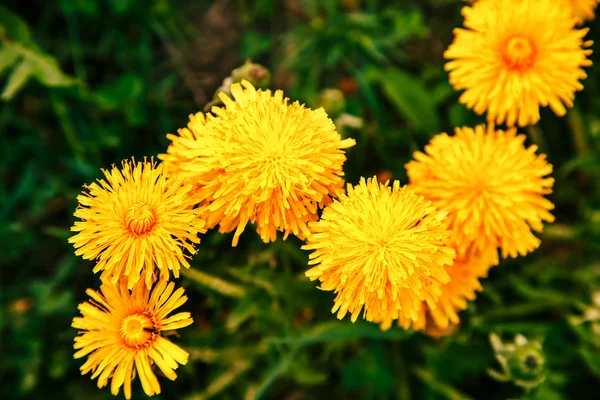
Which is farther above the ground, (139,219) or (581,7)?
(581,7)

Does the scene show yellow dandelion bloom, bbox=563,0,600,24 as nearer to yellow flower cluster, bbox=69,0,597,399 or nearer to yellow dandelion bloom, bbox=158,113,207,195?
yellow flower cluster, bbox=69,0,597,399

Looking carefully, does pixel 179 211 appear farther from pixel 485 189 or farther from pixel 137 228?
pixel 485 189

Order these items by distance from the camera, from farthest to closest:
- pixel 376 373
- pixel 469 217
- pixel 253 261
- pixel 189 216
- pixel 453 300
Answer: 1. pixel 376 373
2. pixel 253 261
3. pixel 453 300
4. pixel 469 217
5. pixel 189 216

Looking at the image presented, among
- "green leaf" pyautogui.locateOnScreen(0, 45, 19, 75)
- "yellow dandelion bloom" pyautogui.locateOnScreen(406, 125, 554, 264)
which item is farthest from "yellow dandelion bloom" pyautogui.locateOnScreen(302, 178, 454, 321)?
"green leaf" pyautogui.locateOnScreen(0, 45, 19, 75)

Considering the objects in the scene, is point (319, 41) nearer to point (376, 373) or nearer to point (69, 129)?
point (69, 129)

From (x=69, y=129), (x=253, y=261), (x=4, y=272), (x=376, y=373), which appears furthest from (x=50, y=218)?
(x=376, y=373)

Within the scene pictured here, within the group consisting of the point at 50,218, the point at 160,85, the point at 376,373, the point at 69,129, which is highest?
the point at 160,85

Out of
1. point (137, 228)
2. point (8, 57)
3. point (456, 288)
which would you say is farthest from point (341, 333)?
point (8, 57)

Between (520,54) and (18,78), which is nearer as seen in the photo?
(520,54)
